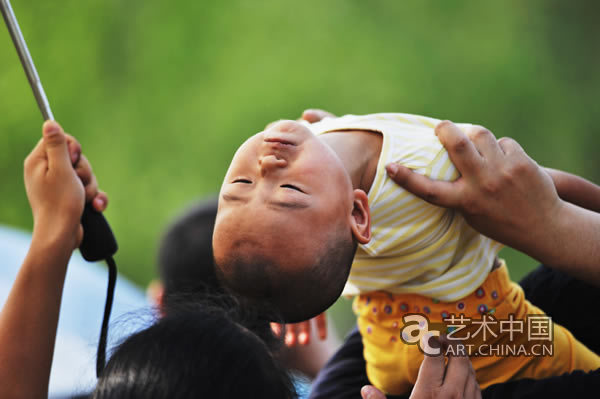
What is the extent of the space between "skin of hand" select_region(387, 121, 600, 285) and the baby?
3 cm

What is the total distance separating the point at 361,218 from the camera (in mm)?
891

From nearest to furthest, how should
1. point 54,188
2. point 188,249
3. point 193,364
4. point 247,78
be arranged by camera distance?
point 193,364 < point 54,188 < point 188,249 < point 247,78

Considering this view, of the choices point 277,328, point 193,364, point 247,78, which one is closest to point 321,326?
point 277,328

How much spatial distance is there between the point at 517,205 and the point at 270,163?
0.32 meters

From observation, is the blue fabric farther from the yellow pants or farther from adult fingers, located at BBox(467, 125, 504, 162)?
adult fingers, located at BBox(467, 125, 504, 162)

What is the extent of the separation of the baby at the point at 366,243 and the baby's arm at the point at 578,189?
123 mm

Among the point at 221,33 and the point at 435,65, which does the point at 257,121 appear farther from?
the point at 435,65

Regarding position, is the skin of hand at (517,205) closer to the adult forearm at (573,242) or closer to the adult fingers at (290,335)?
the adult forearm at (573,242)

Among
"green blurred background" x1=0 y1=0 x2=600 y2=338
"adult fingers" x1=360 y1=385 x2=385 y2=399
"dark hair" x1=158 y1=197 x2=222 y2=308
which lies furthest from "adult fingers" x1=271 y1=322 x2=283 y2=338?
"green blurred background" x1=0 y1=0 x2=600 y2=338

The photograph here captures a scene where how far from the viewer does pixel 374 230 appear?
36.7 inches

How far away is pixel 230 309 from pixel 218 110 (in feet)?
9.96

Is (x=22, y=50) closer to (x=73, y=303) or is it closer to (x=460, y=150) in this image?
(x=460, y=150)

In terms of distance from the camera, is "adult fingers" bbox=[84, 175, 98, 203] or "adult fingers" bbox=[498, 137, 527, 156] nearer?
"adult fingers" bbox=[498, 137, 527, 156]

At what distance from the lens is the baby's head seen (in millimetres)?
833
